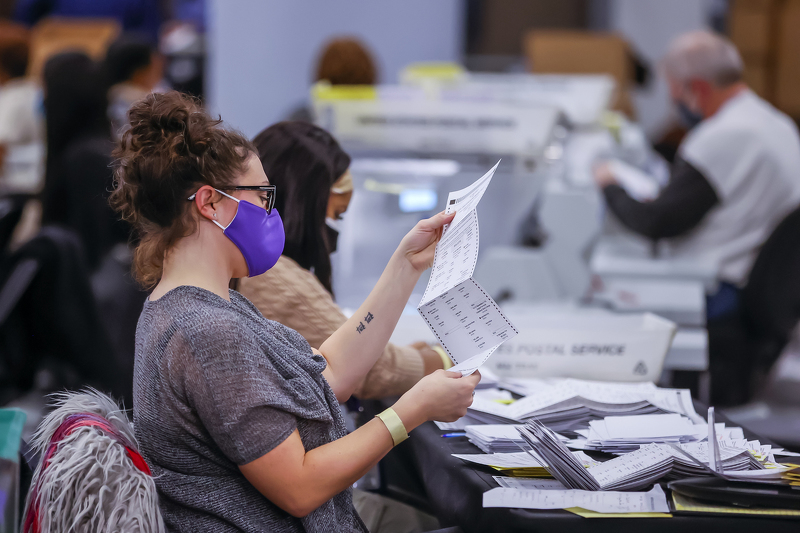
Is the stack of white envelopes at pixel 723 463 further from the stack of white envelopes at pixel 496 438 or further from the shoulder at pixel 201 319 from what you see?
the shoulder at pixel 201 319

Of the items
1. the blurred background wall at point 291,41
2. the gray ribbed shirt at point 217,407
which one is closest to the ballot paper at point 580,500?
the gray ribbed shirt at point 217,407

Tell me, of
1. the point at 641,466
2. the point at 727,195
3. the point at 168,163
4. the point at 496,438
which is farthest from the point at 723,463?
the point at 727,195

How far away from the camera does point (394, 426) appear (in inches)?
40.5

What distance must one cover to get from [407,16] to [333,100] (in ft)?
8.99

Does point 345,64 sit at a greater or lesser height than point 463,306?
greater

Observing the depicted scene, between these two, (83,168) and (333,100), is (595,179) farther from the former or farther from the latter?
(83,168)

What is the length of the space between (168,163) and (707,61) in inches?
100

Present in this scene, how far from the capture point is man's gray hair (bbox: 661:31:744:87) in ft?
9.73

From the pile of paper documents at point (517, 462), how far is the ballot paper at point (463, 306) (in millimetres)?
169

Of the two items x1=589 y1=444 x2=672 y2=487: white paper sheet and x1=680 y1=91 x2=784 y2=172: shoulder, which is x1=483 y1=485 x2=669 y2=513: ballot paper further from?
x1=680 y1=91 x2=784 y2=172: shoulder

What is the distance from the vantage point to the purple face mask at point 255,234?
40.4 inches

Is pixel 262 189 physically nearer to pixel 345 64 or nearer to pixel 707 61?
pixel 707 61

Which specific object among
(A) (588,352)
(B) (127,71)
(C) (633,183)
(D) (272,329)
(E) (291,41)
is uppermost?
(E) (291,41)

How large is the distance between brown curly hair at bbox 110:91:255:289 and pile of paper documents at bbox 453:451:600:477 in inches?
21.2
